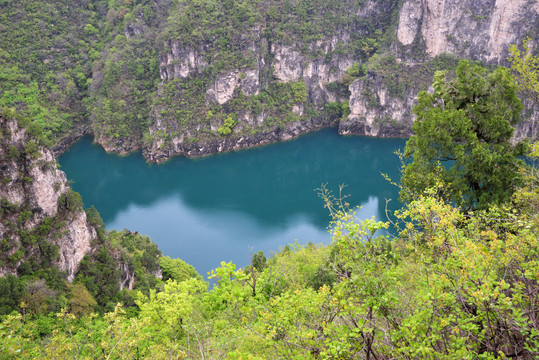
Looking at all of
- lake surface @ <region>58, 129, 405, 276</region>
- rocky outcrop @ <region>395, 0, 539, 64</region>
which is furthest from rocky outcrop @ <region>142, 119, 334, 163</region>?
rocky outcrop @ <region>395, 0, 539, 64</region>

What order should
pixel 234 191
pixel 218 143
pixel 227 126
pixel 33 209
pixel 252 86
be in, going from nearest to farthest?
1. pixel 33 209
2. pixel 234 191
3. pixel 218 143
4. pixel 227 126
5. pixel 252 86

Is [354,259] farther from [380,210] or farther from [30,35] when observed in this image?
[30,35]

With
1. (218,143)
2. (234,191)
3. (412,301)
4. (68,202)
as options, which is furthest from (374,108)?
(412,301)

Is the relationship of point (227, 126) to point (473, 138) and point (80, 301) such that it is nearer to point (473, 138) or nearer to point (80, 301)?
point (80, 301)

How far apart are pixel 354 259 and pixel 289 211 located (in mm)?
24968

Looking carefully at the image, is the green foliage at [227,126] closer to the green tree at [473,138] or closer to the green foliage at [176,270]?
the green foliage at [176,270]

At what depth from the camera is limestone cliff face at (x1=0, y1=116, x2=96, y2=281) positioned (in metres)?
14.8

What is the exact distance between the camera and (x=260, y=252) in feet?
55.1

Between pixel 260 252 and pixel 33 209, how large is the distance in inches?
356

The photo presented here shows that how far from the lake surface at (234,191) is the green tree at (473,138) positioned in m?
15.7

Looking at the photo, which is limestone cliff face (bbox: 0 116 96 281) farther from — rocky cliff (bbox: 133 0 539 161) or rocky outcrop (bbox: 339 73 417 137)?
rocky outcrop (bbox: 339 73 417 137)

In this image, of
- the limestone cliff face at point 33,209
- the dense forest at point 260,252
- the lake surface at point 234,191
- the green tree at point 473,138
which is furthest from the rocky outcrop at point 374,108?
the green tree at point 473,138

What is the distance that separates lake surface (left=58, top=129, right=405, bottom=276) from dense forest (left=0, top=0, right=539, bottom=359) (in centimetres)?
238

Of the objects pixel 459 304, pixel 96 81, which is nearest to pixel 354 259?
pixel 459 304
